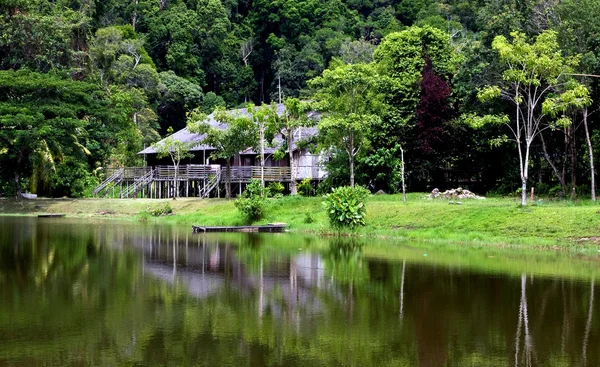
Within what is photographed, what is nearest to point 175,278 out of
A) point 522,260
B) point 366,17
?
point 522,260

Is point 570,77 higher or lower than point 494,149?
higher

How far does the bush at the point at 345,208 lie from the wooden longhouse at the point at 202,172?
51.6 feet

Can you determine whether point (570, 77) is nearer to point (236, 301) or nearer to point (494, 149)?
point (494, 149)

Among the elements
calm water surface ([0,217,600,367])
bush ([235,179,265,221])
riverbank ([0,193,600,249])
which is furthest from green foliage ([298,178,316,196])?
calm water surface ([0,217,600,367])

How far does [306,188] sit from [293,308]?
3755 cm

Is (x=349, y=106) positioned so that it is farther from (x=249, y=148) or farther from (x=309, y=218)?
(x=249, y=148)

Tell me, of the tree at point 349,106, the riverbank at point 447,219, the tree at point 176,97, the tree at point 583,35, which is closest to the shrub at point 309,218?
the riverbank at point 447,219

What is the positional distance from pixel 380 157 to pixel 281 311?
1268 inches

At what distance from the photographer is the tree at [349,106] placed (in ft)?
148

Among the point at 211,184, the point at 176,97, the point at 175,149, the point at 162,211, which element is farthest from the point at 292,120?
the point at 176,97

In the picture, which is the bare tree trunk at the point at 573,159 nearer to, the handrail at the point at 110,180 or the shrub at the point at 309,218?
the shrub at the point at 309,218

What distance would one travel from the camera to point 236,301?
704 inches

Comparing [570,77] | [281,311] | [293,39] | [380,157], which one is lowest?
[281,311]

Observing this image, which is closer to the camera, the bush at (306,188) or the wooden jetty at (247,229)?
the wooden jetty at (247,229)
